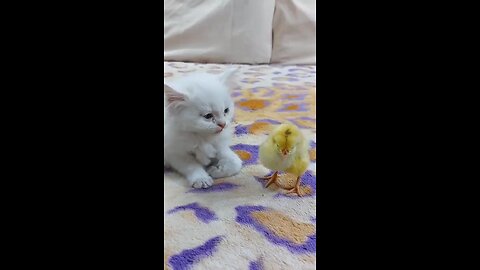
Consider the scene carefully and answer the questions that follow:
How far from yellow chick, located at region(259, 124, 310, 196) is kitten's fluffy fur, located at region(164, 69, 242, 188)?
0.15 meters

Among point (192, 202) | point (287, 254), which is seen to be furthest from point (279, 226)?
point (192, 202)

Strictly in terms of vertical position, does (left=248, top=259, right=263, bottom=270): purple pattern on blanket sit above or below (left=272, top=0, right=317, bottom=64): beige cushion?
below

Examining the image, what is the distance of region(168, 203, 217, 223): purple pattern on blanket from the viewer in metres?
0.77

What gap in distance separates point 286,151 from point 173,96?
0.31 meters

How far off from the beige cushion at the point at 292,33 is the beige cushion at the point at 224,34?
0.06 meters

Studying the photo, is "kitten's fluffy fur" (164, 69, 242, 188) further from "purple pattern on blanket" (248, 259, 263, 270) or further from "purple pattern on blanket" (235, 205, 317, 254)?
"purple pattern on blanket" (248, 259, 263, 270)

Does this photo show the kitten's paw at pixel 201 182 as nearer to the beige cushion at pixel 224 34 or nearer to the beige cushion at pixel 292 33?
the beige cushion at pixel 224 34

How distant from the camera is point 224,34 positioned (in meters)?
2.60

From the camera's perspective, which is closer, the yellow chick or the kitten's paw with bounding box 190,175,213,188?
the yellow chick

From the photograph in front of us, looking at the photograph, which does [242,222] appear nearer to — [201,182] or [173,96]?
[201,182]

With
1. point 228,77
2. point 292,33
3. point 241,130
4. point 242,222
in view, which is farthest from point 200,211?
point 292,33

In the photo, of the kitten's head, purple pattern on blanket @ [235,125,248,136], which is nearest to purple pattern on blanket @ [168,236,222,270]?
the kitten's head
